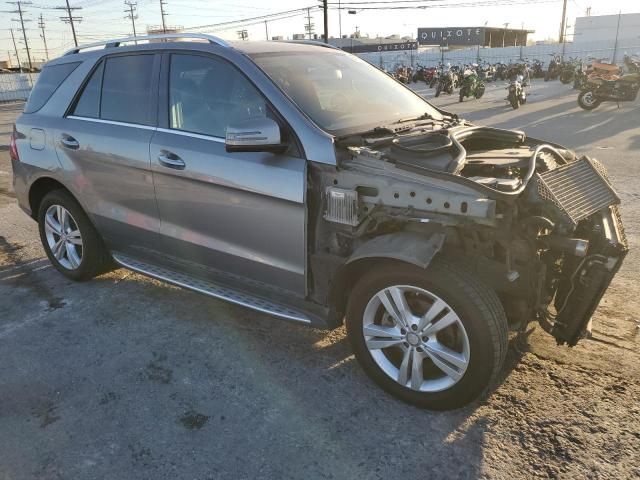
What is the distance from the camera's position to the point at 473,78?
19.7 m

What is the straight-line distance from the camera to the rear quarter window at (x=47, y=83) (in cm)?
436

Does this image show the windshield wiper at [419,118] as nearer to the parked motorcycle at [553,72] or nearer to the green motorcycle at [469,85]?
the green motorcycle at [469,85]

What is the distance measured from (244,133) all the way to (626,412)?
8.00 ft

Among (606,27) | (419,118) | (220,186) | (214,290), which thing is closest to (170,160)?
(220,186)

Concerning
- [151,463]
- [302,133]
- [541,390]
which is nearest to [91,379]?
[151,463]

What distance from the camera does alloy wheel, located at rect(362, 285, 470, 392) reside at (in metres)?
2.62

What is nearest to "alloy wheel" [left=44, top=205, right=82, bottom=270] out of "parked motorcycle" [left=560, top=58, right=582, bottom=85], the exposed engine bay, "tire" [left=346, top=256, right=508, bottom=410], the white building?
the exposed engine bay

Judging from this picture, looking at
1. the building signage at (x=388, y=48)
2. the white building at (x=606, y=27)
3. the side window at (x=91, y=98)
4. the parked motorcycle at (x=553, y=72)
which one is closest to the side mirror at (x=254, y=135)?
the side window at (x=91, y=98)

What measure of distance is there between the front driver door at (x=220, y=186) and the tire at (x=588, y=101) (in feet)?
49.0

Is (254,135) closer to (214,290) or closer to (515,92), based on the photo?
(214,290)

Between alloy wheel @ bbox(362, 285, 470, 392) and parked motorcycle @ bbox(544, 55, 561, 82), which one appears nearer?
alloy wheel @ bbox(362, 285, 470, 392)

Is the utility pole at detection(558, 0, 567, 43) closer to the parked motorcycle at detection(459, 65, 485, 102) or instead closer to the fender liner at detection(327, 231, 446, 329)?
the parked motorcycle at detection(459, 65, 485, 102)

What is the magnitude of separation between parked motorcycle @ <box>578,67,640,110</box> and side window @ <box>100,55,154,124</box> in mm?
14944

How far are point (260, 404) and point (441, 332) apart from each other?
1.05 metres
